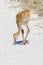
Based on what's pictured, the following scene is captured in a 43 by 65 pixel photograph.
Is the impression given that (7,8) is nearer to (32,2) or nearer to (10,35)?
(32,2)

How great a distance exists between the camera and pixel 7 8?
1400cm

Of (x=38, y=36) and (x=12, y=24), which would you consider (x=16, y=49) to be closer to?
(x=38, y=36)

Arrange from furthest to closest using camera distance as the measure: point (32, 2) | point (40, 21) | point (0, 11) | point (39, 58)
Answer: point (32, 2) → point (0, 11) → point (40, 21) → point (39, 58)

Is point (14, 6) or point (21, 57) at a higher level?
point (21, 57)

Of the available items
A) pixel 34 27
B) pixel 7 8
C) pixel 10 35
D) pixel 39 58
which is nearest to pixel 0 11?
pixel 7 8

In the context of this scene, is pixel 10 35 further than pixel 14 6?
No

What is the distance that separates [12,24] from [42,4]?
123 inches

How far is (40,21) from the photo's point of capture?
11.2 m

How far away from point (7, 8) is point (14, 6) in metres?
0.53

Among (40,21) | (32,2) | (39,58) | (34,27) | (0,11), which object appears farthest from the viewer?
(32,2)

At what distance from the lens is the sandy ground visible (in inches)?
279

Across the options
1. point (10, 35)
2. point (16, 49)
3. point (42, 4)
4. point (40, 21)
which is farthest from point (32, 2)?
point (16, 49)

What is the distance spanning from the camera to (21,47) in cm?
820

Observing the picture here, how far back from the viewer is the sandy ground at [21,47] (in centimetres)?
708
